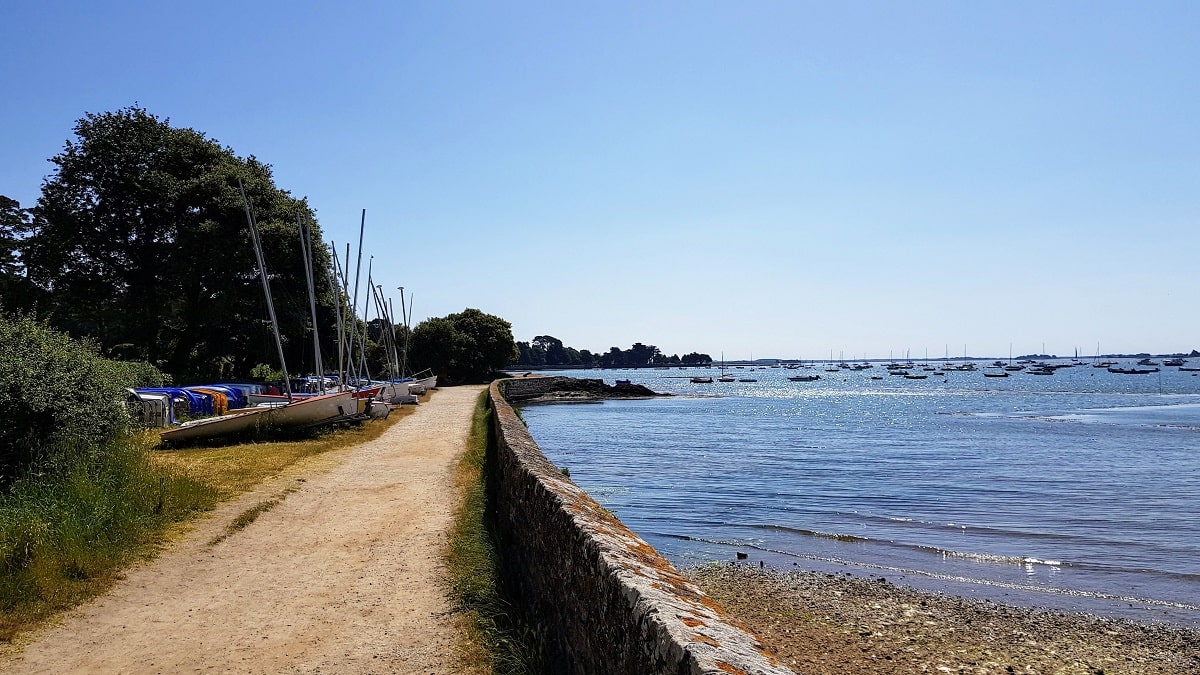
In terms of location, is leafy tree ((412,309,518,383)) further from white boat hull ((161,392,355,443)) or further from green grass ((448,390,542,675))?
green grass ((448,390,542,675))

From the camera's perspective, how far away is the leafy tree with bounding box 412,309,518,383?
6862 centimetres

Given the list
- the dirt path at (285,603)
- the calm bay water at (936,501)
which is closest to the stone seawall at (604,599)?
the dirt path at (285,603)

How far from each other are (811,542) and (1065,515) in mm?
6736

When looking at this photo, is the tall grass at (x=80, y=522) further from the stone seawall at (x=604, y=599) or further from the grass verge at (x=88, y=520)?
the stone seawall at (x=604, y=599)

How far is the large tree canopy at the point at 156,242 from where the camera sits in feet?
106

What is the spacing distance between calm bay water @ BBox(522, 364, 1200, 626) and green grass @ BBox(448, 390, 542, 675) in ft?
13.3

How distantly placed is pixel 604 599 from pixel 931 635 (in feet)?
21.1

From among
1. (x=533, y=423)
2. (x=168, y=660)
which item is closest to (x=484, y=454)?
(x=168, y=660)

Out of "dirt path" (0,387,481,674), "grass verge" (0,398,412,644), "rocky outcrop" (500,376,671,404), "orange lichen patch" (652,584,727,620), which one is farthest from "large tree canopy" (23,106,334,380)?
"orange lichen patch" (652,584,727,620)

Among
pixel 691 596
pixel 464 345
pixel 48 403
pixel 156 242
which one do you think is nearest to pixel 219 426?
pixel 48 403

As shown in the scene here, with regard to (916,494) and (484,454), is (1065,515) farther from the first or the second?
(484,454)

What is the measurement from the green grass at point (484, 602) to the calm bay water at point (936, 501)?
4.06 meters

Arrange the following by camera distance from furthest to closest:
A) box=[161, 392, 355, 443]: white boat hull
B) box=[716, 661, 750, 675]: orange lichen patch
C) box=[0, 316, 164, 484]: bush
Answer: box=[161, 392, 355, 443]: white boat hull → box=[0, 316, 164, 484]: bush → box=[716, 661, 750, 675]: orange lichen patch

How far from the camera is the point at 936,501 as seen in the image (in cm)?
1880
